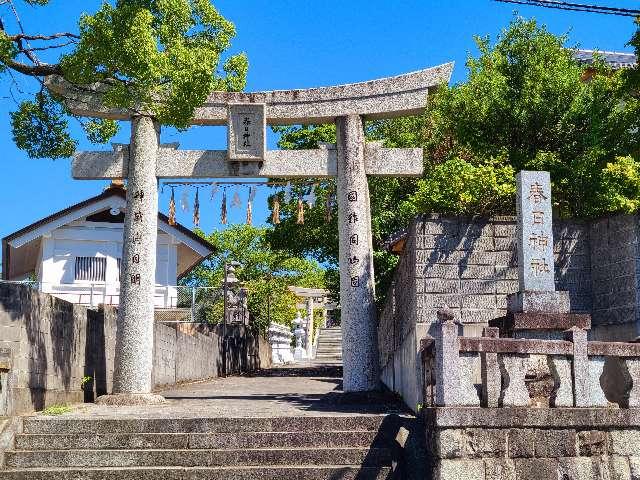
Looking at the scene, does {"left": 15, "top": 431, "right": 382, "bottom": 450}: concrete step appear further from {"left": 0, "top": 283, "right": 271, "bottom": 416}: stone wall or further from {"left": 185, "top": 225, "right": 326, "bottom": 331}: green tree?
{"left": 185, "top": 225, "right": 326, "bottom": 331}: green tree

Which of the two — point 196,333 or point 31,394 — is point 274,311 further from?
point 31,394

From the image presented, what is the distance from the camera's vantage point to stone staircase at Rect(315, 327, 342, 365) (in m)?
38.6

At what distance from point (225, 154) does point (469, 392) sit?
7.96 meters

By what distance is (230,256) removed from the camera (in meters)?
52.3

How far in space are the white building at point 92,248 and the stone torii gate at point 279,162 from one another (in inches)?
467

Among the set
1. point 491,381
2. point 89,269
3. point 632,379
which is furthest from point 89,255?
point 632,379

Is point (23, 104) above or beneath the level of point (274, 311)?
above

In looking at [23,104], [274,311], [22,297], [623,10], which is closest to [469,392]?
[623,10]

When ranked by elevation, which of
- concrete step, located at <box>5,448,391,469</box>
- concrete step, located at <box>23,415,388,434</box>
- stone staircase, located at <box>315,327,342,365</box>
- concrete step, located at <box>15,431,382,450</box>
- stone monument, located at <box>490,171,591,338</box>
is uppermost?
stone monument, located at <box>490,171,591,338</box>

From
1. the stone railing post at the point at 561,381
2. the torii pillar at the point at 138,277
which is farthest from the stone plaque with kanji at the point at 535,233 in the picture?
the torii pillar at the point at 138,277

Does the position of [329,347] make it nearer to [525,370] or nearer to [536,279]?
[536,279]

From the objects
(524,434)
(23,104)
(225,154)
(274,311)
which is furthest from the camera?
(274,311)

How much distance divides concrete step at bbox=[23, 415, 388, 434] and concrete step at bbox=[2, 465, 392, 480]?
2.75ft

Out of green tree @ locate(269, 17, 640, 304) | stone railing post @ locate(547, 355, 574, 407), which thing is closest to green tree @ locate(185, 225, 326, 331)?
green tree @ locate(269, 17, 640, 304)
